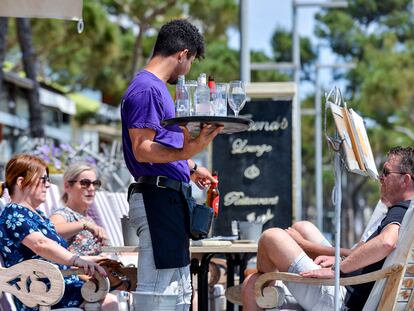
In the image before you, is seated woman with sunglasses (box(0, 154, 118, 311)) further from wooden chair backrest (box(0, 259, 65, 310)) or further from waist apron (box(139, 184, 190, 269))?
waist apron (box(139, 184, 190, 269))

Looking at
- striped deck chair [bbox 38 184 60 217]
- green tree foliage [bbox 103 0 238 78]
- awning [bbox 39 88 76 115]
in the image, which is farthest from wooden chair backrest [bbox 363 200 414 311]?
awning [bbox 39 88 76 115]

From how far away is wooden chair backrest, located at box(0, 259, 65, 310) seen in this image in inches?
188

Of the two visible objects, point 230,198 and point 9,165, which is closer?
point 9,165

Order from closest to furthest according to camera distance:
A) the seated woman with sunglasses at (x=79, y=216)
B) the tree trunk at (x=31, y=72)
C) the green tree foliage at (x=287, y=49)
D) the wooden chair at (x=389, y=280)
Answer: the wooden chair at (x=389, y=280), the seated woman with sunglasses at (x=79, y=216), the tree trunk at (x=31, y=72), the green tree foliage at (x=287, y=49)

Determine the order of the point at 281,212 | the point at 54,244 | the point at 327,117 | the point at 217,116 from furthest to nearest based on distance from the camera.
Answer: the point at 281,212 → the point at 54,244 → the point at 327,117 → the point at 217,116

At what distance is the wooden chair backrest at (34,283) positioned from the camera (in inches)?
188

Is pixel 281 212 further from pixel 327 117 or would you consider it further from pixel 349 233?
pixel 349 233

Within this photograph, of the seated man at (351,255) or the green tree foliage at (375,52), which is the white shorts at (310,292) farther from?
the green tree foliage at (375,52)

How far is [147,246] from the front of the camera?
15.3 feet

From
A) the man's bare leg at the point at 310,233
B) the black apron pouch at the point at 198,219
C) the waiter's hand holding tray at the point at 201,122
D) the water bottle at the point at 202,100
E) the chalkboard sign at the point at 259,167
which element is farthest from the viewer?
the chalkboard sign at the point at 259,167

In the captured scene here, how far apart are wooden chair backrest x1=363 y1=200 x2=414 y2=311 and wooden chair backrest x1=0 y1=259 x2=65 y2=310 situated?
1.54 m

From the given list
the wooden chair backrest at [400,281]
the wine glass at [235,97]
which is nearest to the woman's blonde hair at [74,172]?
the wine glass at [235,97]

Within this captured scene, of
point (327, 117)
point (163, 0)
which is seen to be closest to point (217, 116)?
point (327, 117)

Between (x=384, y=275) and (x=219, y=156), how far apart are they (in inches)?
231
